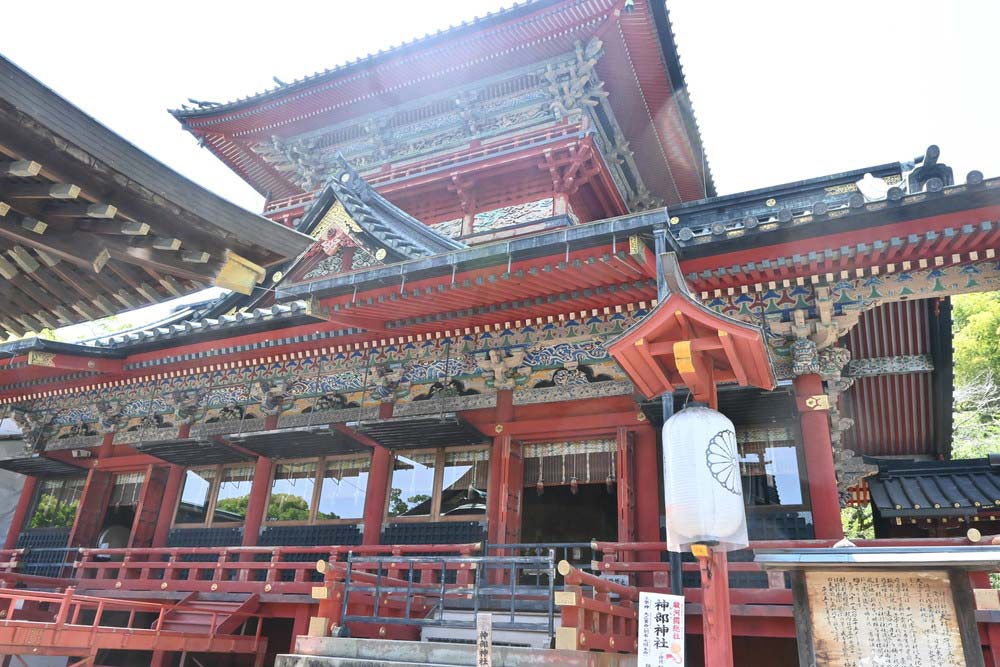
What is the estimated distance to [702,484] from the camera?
18.1 feet

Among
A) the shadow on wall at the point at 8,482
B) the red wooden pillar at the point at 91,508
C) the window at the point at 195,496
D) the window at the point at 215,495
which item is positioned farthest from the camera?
the shadow on wall at the point at 8,482

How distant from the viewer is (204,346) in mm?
11266

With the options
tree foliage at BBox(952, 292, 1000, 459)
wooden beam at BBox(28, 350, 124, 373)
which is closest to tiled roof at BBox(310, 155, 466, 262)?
wooden beam at BBox(28, 350, 124, 373)

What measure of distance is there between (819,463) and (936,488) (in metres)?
4.52

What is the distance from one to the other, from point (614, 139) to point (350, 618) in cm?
1244

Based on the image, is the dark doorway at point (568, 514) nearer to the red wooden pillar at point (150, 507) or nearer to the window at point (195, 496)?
the window at point (195, 496)

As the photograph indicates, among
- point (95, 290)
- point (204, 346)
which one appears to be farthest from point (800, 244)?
point (204, 346)

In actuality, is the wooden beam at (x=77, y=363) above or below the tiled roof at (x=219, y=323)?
below

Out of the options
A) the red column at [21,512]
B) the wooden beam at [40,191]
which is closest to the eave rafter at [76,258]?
the wooden beam at [40,191]

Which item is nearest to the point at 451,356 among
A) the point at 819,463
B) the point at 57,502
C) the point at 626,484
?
the point at 626,484

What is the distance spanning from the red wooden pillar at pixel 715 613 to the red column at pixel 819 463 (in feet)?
9.83

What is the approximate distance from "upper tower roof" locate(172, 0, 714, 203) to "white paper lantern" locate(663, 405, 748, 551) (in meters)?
10.1

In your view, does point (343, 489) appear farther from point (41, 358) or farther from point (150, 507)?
point (41, 358)

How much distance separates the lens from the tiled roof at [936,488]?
10328mm
